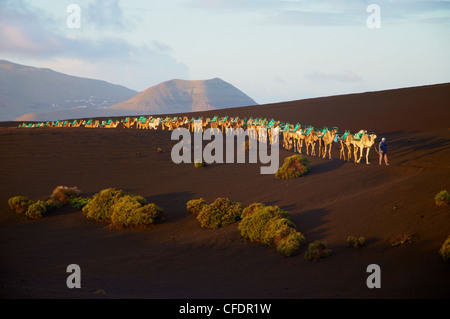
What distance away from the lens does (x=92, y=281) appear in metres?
10.3

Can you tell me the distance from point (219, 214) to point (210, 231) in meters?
0.79

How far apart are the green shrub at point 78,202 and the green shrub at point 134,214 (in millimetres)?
2371

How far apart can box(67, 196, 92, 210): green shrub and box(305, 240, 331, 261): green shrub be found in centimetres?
1036

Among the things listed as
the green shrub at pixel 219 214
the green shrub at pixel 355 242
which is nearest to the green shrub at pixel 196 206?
the green shrub at pixel 219 214

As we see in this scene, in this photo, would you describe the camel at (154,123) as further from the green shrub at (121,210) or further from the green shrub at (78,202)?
the green shrub at (121,210)

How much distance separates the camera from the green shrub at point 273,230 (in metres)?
11.1

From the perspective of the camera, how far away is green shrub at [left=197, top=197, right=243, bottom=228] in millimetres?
14398

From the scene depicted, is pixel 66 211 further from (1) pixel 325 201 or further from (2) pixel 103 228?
(1) pixel 325 201

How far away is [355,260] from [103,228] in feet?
30.1

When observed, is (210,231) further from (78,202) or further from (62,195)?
(62,195)

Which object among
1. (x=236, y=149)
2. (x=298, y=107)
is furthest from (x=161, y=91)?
(x=236, y=149)

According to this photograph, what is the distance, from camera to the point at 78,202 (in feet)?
58.2

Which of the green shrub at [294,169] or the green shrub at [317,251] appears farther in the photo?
the green shrub at [294,169]

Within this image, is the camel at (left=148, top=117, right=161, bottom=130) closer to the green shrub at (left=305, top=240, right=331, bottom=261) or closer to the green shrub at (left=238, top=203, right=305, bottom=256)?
the green shrub at (left=238, top=203, right=305, bottom=256)
